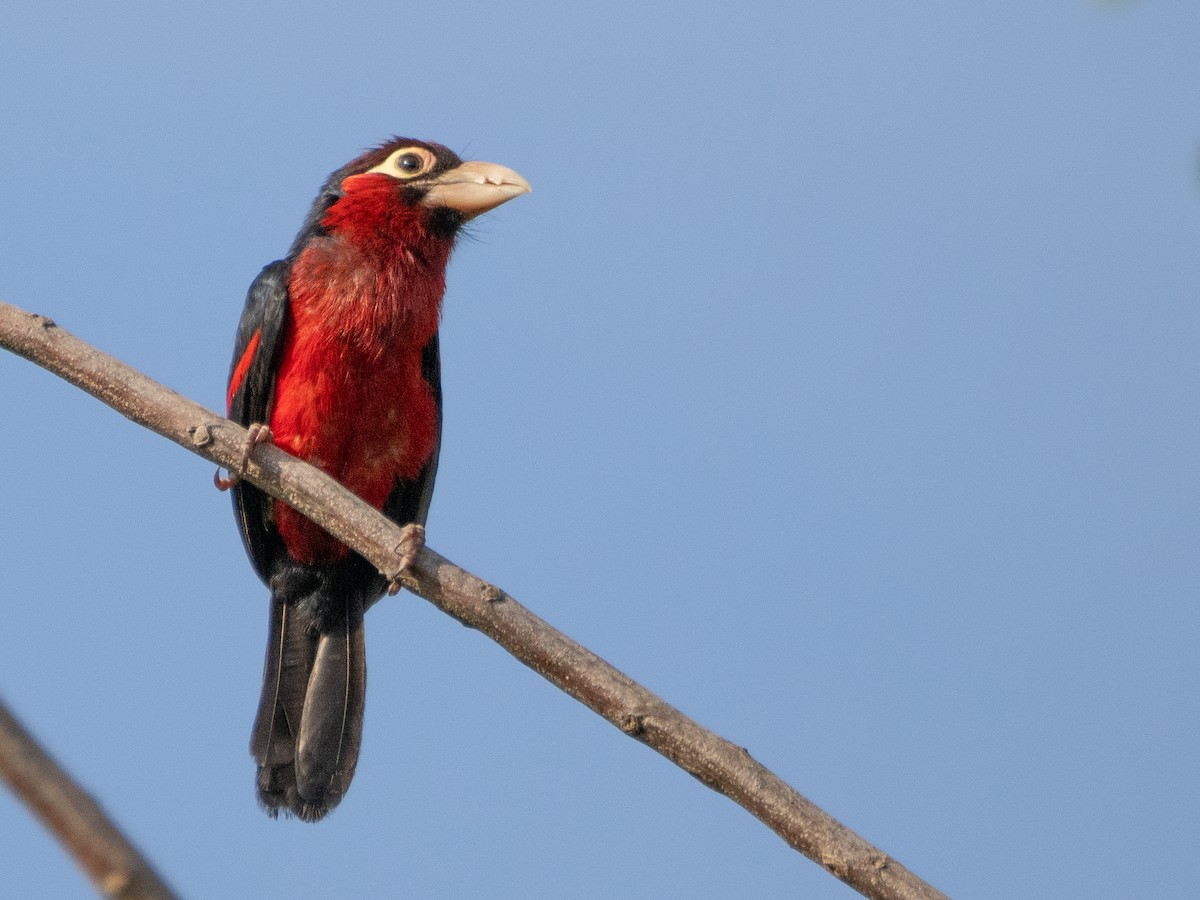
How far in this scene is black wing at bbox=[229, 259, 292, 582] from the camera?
5320mm

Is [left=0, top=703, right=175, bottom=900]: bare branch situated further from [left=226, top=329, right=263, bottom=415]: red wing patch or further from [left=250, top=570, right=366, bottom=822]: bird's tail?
[left=226, top=329, right=263, bottom=415]: red wing patch

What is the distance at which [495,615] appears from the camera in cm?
355

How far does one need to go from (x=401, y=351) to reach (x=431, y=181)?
3.09 feet

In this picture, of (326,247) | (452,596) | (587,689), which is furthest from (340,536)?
(326,247)

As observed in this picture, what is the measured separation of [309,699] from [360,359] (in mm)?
1435

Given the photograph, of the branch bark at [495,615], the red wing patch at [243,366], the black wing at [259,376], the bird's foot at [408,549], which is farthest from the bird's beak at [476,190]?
the bird's foot at [408,549]

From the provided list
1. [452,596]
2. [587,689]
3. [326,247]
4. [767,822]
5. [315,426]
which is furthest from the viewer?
[326,247]

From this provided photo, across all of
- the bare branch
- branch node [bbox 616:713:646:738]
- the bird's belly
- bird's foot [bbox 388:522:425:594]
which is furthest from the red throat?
the bare branch

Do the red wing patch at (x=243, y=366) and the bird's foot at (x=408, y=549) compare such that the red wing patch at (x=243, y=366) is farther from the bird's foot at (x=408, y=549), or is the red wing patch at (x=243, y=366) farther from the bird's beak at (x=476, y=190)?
the bird's foot at (x=408, y=549)

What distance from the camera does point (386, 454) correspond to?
17.5ft

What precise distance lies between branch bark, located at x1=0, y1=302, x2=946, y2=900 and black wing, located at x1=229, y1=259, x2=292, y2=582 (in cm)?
122

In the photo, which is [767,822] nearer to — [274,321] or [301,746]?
[301,746]

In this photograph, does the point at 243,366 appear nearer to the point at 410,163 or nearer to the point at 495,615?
the point at 410,163

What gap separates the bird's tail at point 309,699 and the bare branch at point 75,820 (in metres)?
4.53
